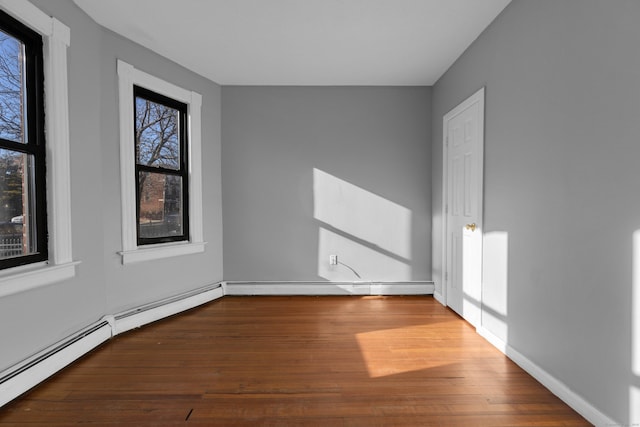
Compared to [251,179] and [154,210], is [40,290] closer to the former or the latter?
[154,210]

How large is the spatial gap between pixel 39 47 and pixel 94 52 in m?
0.54

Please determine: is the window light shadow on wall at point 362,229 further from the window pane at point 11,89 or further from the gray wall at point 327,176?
the window pane at point 11,89

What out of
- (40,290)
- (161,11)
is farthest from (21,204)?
(161,11)

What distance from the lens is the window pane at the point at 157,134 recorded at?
3.54 meters

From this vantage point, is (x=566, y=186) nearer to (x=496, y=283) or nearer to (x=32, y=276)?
(x=496, y=283)

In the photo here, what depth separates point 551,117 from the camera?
2.17m

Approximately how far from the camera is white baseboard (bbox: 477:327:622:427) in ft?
5.86

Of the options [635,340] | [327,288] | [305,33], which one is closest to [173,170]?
[305,33]

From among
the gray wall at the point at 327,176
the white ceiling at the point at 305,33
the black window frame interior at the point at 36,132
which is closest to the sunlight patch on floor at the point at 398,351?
the gray wall at the point at 327,176

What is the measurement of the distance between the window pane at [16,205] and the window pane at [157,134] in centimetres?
116

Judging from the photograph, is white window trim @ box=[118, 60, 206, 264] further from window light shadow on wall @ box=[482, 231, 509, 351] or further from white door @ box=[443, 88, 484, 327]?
window light shadow on wall @ box=[482, 231, 509, 351]

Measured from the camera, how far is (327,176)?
4.43 m

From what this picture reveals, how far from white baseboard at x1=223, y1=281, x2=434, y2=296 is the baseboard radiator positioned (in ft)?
1.36

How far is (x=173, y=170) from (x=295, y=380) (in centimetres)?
258
